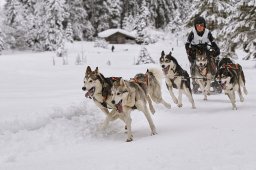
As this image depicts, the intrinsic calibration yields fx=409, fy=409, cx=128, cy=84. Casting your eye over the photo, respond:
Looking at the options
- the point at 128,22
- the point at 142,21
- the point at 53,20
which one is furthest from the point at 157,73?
the point at 128,22

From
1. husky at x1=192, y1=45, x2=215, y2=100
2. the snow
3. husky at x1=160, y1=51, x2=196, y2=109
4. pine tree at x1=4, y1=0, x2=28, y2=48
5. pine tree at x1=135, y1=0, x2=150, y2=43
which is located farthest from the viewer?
pine tree at x1=135, y1=0, x2=150, y2=43

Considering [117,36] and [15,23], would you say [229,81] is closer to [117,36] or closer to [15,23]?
[15,23]

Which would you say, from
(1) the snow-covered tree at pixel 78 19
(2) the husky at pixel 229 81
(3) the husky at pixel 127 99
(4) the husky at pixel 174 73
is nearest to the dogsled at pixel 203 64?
(4) the husky at pixel 174 73

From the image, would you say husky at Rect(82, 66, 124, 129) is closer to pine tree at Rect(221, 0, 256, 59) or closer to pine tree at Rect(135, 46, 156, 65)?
pine tree at Rect(221, 0, 256, 59)

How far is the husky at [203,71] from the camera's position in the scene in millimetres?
10969

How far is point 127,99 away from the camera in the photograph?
698cm

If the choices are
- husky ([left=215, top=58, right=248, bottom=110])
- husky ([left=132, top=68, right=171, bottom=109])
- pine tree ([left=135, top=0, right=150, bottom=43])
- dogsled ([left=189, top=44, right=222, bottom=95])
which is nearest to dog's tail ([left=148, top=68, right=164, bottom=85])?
husky ([left=132, top=68, right=171, bottom=109])

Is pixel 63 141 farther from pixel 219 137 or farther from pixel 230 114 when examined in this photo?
pixel 230 114

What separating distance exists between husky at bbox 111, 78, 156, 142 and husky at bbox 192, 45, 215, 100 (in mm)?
4030

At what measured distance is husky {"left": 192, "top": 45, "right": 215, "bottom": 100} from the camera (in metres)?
11.0

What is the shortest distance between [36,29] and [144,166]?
46.4m

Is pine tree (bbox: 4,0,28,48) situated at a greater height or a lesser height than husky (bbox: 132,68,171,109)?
greater

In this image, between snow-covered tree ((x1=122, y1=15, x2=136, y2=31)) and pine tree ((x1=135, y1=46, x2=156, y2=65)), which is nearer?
pine tree ((x1=135, y1=46, x2=156, y2=65))

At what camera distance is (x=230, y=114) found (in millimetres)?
8719
